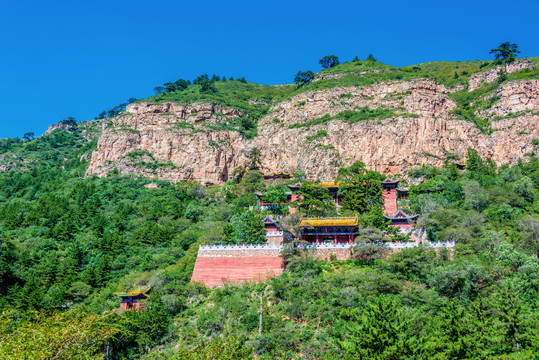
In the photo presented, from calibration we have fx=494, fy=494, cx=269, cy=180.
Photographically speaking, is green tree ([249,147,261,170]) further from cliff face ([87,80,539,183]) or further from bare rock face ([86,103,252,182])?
bare rock face ([86,103,252,182])

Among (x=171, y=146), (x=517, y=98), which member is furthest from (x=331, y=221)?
(x=517, y=98)

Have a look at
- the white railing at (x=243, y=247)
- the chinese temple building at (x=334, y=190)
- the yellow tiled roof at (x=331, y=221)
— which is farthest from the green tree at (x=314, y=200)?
the white railing at (x=243, y=247)

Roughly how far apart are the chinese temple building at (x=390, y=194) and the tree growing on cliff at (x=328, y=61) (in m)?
52.7

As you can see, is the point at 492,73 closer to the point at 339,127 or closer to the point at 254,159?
the point at 339,127

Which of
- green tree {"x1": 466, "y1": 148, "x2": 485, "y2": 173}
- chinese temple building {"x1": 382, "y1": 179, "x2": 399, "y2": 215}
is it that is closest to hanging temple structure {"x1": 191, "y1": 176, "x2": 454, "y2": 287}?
→ chinese temple building {"x1": 382, "y1": 179, "x2": 399, "y2": 215}

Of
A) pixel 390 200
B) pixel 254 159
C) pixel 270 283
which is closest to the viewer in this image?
pixel 270 283

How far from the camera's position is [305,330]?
3156cm

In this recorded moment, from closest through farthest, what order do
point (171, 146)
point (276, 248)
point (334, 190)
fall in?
point (276, 248), point (334, 190), point (171, 146)

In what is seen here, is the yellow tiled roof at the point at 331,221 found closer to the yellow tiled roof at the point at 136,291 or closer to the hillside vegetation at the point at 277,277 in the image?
the hillside vegetation at the point at 277,277

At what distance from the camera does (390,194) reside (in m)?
54.9

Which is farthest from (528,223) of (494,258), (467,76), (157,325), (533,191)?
(467,76)

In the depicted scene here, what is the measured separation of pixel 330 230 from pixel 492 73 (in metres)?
58.0

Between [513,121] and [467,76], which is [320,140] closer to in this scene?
[513,121]

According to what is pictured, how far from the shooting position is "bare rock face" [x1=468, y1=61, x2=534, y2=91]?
82.8m
